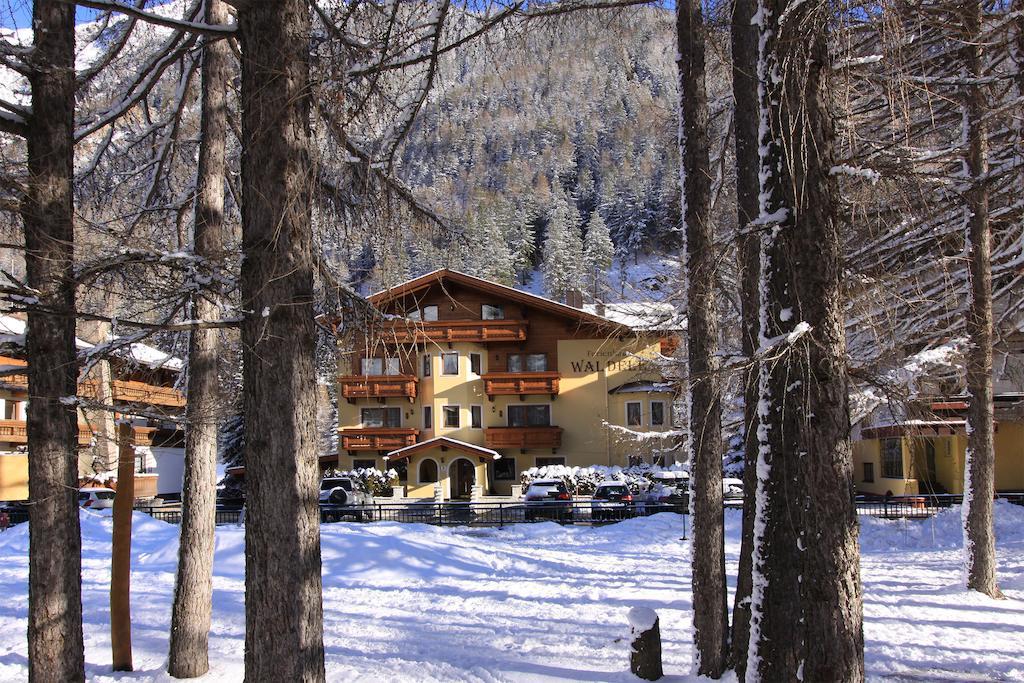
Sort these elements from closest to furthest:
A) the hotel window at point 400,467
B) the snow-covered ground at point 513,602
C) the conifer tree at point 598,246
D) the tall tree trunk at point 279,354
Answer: the tall tree trunk at point 279,354
the snow-covered ground at point 513,602
the hotel window at point 400,467
the conifer tree at point 598,246

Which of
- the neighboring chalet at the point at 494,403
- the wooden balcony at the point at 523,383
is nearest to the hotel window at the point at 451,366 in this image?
the neighboring chalet at the point at 494,403

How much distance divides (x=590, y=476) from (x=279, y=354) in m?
32.9

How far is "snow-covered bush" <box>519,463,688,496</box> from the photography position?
119 feet

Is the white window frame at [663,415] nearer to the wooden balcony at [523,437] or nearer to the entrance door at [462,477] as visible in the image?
the wooden balcony at [523,437]

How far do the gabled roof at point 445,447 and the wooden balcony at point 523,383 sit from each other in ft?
11.3

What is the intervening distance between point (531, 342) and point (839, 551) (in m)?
40.4

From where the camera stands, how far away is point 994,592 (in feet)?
50.4

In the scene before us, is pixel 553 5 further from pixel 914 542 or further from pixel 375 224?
pixel 914 542

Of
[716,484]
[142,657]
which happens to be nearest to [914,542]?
[716,484]

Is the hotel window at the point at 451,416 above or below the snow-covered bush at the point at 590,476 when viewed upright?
above

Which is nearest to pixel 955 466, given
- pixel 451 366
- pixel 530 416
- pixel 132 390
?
pixel 530 416

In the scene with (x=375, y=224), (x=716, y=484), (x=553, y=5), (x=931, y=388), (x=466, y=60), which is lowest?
(x=716, y=484)

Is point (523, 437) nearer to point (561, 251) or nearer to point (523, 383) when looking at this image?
point (523, 383)

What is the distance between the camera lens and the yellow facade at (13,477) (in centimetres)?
3891
